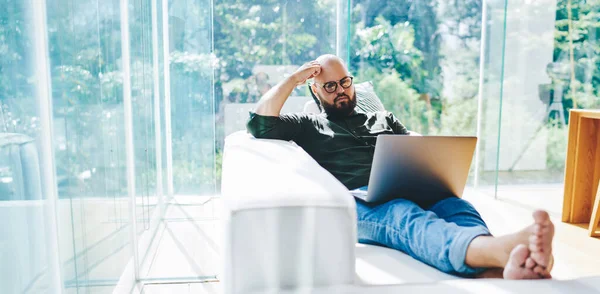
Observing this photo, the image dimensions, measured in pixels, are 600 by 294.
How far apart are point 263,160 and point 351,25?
265 cm

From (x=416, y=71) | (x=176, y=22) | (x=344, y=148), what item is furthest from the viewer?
(x=416, y=71)

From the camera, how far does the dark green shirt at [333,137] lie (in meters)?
1.91

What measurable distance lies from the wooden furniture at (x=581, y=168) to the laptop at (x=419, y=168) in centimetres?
180

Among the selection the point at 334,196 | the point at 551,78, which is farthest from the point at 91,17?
the point at 551,78

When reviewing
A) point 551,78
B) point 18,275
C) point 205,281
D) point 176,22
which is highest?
point 176,22

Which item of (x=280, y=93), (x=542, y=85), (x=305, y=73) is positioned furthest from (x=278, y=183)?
(x=542, y=85)

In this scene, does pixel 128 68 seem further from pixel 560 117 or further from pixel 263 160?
pixel 560 117

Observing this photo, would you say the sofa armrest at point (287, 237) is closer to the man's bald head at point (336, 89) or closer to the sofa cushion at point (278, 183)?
the sofa cushion at point (278, 183)

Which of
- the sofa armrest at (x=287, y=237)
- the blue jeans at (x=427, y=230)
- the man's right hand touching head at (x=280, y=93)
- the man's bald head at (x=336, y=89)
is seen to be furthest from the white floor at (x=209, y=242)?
the sofa armrest at (x=287, y=237)

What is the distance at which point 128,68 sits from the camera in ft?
7.05

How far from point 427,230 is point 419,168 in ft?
0.88

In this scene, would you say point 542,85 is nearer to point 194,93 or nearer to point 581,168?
point 581,168

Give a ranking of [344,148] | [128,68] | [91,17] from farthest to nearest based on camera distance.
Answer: [128,68]
[344,148]
[91,17]

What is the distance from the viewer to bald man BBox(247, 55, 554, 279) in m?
1.07
